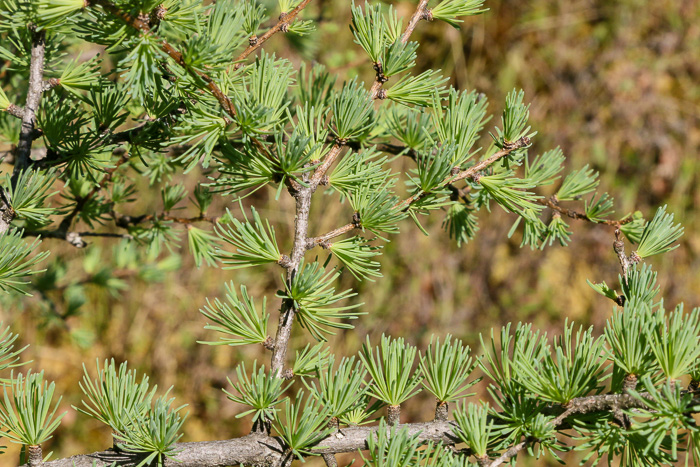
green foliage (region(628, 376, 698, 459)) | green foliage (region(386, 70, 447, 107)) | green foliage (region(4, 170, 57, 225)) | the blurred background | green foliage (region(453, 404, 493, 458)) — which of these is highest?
green foliage (region(386, 70, 447, 107))

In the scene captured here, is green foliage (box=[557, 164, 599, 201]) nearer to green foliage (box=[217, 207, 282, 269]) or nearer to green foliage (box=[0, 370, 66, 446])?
Answer: green foliage (box=[217, 207, 282, 269])

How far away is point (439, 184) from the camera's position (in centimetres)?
43

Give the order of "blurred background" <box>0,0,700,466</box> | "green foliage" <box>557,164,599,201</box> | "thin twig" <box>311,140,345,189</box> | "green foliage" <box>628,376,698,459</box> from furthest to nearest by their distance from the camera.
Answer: "blurred background" <box>0,0,700,466</box>
"green foliage" <box>557,164,599,201</box>
"thin twig" <box>311,140,345,189</box>
"green foliage" <box>628,376,698,459</box>

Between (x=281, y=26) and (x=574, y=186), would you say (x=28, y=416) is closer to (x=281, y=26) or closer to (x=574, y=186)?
(x=281, y=26)

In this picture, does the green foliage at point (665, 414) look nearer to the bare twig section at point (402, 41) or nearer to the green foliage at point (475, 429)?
the green foliage at point (475, 429)

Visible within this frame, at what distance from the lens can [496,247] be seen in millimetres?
1928

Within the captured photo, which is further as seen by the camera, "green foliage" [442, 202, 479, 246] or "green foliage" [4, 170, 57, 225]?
"green foliage" [442, 202, 479, 246]

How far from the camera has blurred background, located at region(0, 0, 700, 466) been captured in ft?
6.02

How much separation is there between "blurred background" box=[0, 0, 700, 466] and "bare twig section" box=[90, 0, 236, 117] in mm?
1294

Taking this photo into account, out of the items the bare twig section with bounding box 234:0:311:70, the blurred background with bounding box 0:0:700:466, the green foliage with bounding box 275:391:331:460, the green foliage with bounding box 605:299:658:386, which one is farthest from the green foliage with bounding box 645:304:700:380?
the blurred background with bounding box 0:0:700:466

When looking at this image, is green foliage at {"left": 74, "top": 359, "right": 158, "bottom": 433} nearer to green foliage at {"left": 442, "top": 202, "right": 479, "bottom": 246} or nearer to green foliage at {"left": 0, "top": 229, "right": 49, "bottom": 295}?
green foliage at {"left": 0, "top": 229, "right": 49, "bottom": 295}

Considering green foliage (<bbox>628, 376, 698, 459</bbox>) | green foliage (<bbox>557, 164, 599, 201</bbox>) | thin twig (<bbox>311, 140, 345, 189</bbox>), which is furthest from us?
green foliage (<bbox>557, 164, 599, 201</bbox>)

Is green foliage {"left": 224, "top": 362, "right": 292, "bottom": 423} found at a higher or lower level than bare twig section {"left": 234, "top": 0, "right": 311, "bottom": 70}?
lower

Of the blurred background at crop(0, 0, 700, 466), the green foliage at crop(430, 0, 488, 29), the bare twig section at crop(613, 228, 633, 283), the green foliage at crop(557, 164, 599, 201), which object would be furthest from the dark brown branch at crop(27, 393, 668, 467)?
the blurred background at crop(0, 0, 700, 466)
